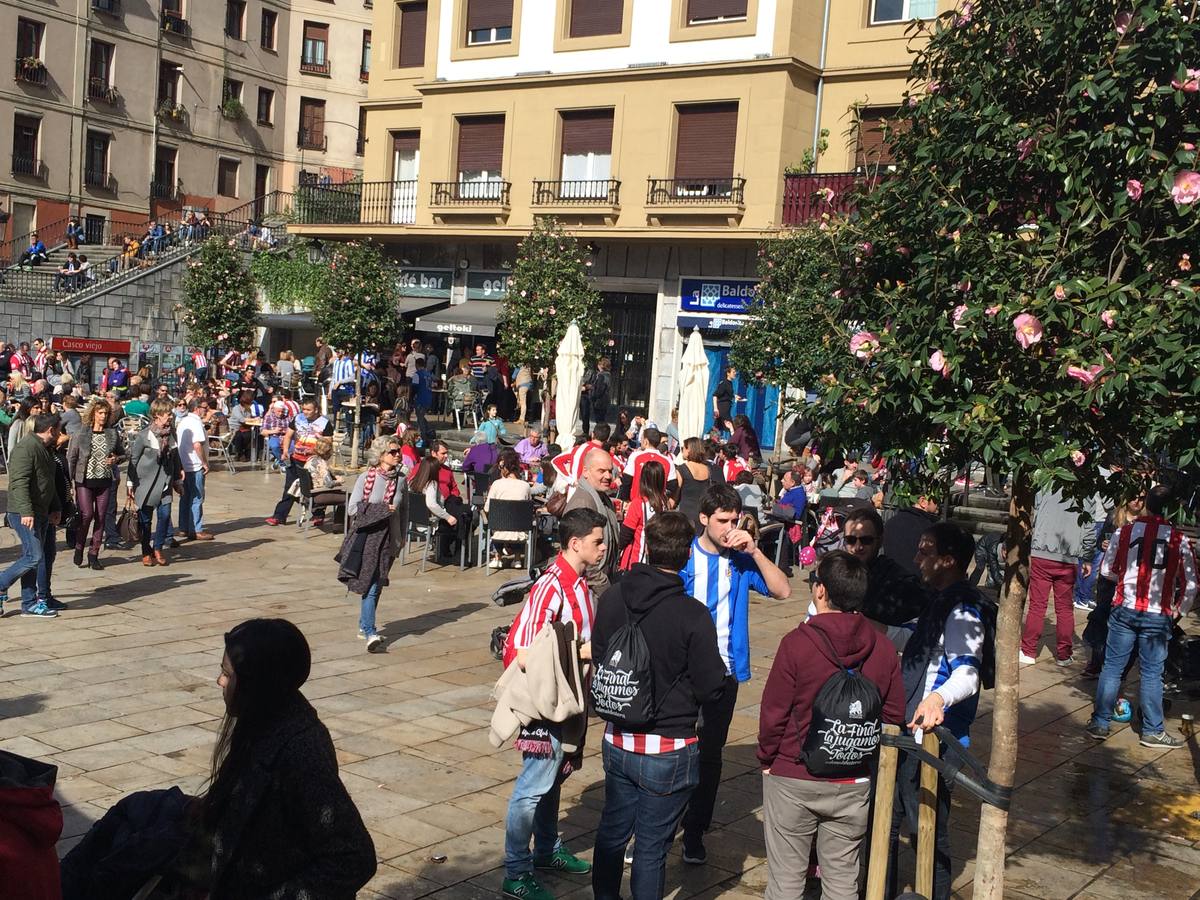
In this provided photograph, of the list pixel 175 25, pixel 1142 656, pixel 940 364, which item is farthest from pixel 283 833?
pixel 175 25

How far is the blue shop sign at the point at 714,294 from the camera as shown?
26578 mm

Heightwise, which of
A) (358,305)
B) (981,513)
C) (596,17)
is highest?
(596,17)

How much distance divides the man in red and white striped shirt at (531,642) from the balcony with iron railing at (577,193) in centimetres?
2259

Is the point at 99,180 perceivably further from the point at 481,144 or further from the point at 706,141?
the point at 706,141

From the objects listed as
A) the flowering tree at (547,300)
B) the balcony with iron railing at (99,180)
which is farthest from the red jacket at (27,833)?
the balcony with iron railing at (99,180)

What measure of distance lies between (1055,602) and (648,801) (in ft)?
23.8

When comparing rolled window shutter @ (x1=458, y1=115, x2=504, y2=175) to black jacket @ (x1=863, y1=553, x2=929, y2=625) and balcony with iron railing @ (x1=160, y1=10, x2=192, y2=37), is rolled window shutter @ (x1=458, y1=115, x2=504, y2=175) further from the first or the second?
black jacket @ (x1=863, y1=553, x2=929, y2=625)

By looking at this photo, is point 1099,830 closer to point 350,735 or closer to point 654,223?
point 350,735

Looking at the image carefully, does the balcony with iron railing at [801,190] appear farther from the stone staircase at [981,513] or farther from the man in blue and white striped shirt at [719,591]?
the man in blue and white striped shirt at [719,591]

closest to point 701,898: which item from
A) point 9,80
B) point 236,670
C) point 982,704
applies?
point 236,670

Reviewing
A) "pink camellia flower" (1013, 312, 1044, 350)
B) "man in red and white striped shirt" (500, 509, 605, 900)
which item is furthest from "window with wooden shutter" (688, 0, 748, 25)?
"pink camellia flower" (1013, 312, 1044, 350)

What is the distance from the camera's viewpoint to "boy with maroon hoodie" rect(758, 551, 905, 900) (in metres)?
4.68

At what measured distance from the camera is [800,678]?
4.68 m

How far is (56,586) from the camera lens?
11.8 meters
